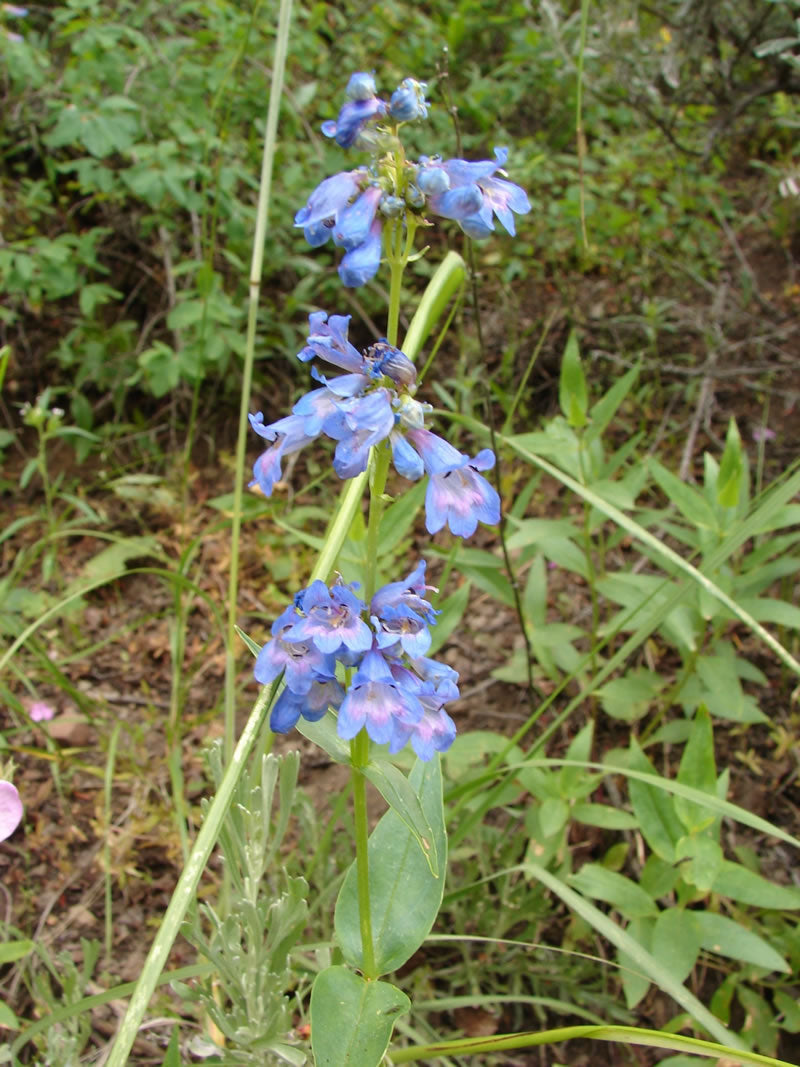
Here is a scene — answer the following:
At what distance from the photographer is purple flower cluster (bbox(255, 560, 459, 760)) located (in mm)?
1358

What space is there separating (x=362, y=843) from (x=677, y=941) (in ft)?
3.02

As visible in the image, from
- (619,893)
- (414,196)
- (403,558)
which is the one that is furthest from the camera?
(403,558)

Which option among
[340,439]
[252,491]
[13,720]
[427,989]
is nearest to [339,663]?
[340,439]

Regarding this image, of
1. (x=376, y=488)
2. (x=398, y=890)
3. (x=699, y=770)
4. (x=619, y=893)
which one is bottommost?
(x=619, y=893)

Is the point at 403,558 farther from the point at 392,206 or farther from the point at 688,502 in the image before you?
the point at 392,206

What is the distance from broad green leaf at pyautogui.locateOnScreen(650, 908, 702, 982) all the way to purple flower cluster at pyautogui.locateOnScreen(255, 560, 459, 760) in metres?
0.98

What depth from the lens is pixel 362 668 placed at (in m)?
1.36

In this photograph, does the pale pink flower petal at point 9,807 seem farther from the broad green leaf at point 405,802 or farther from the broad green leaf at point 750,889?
the broad green leaf at point 750,889

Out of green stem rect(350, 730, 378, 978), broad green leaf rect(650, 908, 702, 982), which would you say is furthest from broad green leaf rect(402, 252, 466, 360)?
→ broad green leaf rect(650, 908, 702, 982)

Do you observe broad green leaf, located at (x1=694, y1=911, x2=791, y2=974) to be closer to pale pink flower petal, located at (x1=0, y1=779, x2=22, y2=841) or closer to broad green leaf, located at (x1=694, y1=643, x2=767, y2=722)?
broad green leaf, located at (x1=694, y1=643, x2=767, y2=722)

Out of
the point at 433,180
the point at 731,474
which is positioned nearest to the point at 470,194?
the point at 433,180

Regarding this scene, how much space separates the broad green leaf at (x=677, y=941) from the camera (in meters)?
2.02

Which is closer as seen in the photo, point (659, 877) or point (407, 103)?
point (407, 103)

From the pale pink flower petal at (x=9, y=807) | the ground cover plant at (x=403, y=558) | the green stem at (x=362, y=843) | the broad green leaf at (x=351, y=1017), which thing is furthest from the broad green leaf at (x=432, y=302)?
the broad green leaf at (x=351, y=1017)
